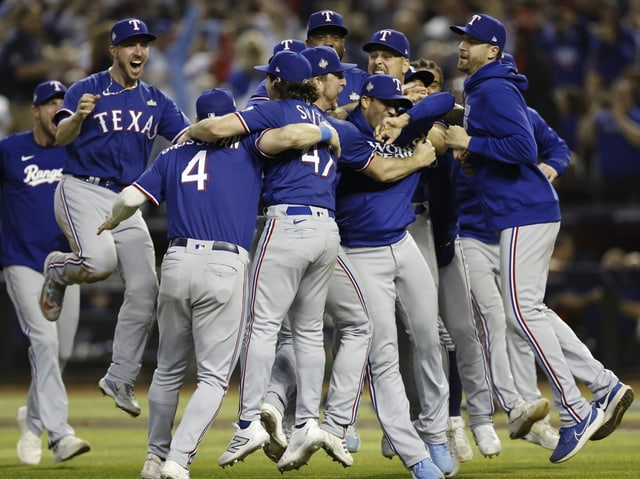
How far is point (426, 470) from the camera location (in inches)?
291

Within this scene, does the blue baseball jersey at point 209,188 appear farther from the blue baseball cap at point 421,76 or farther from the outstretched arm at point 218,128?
the blue baseball cap at point 421,76

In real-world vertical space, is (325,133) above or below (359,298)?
above

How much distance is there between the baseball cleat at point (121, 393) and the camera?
27.9 ft

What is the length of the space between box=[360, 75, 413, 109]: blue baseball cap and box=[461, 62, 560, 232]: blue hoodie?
1.96 ft

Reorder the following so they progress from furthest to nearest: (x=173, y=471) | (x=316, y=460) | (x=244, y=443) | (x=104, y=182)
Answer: (x=316, y=460), (x=104, y=182), (x=244, y=443), (x=173, y=471)

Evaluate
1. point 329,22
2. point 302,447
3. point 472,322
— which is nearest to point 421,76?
point 329,22

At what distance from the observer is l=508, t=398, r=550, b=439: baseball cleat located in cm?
833

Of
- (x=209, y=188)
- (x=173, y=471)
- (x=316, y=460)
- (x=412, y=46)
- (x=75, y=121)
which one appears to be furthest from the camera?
(x=412, y=46)

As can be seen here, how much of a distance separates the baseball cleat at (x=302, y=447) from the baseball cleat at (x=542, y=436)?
224cm

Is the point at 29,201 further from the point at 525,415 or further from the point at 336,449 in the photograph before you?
the point at 525,415

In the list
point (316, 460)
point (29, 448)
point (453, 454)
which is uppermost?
point (453, 454)

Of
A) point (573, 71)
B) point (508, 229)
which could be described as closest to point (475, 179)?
point (508, 229)

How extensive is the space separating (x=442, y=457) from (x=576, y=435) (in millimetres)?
841

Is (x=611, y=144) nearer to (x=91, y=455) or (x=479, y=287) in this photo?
(x=479, y=287)
